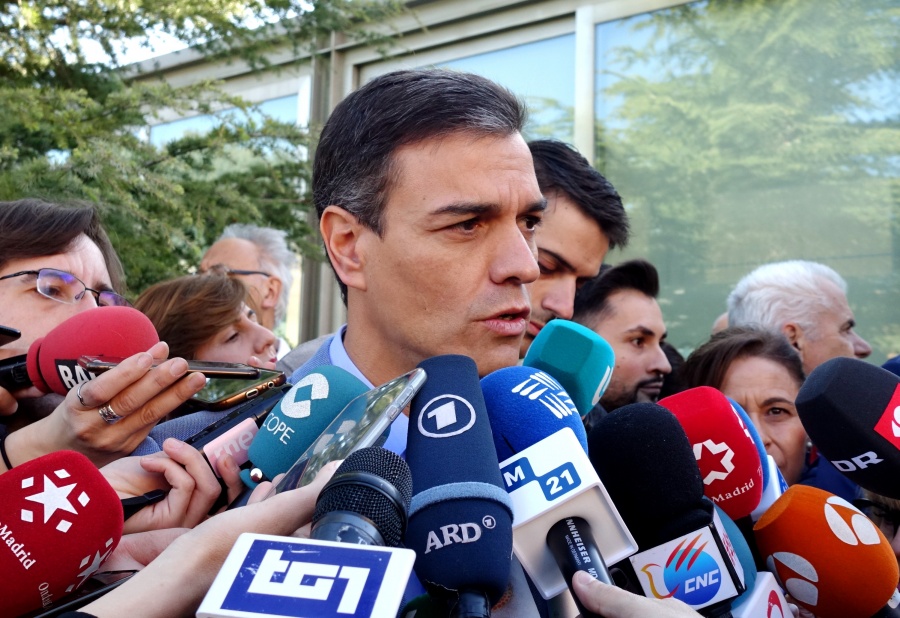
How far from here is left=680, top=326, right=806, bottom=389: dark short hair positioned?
3064mm

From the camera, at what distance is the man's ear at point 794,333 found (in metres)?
3.96

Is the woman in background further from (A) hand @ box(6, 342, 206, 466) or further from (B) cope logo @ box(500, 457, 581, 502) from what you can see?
(B) cope logo @ box(500, 457, 581, 502)

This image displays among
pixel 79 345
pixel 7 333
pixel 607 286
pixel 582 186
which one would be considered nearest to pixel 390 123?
pixel 79 345

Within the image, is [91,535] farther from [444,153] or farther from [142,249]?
[142,249]

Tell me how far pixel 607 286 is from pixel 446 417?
8.31ft

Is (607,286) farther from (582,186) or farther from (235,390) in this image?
(235,390)

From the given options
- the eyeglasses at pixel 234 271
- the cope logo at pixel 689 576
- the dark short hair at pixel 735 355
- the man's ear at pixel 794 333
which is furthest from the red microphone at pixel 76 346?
the man's ear at pixel 794 333

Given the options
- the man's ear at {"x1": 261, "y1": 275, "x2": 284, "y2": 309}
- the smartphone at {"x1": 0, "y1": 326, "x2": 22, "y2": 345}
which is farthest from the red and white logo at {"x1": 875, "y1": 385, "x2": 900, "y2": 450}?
the man's ear at {"x1": 261, "y1": 275, "x2": 284, "y2": 309}

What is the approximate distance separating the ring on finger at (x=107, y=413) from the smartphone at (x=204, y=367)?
82 millimetres

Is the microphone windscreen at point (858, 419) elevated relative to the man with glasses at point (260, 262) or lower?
elevated

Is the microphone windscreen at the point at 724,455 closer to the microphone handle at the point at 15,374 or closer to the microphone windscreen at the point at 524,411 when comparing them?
the microphone windscreen at the point at 524,411

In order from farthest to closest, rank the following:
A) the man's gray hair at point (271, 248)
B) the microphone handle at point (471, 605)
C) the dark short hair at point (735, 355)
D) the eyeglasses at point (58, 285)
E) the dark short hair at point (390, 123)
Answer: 1. the man's gray hair at point (271, 248)
2. the dark short hair at point (735, 355)
3. the eyeglasses at point (58, 285)
4. the dark short hair at point (390, 123)
5. the microphone handle at point (471, 605)

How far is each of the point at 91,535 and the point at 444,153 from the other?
948mm

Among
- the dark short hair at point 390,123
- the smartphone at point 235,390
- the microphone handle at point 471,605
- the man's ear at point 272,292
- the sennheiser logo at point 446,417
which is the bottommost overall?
the man's ear at point 272,292
